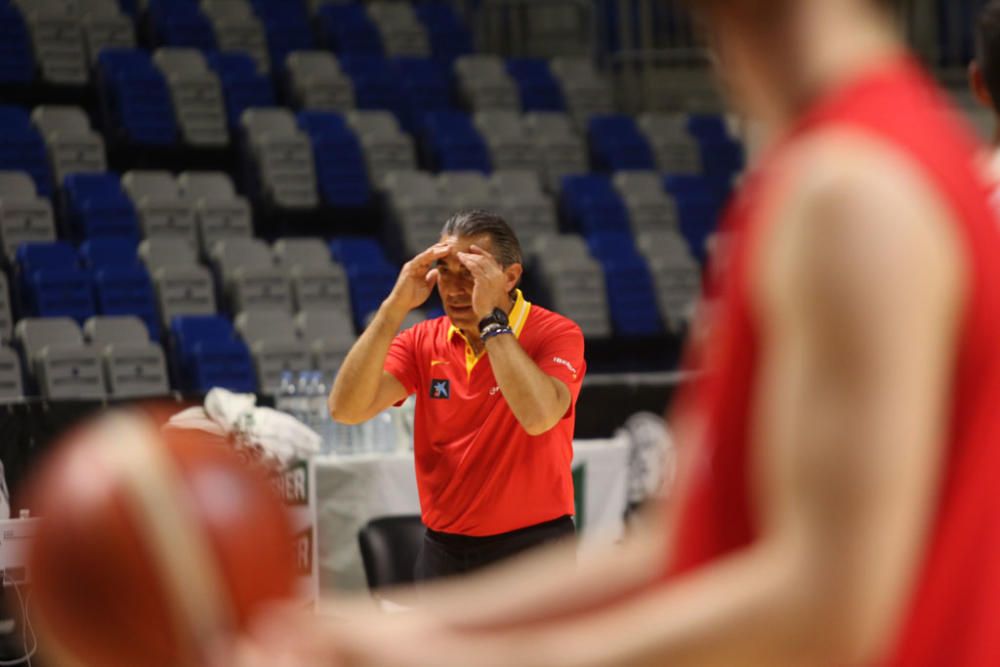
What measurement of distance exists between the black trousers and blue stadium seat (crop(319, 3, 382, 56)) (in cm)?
945

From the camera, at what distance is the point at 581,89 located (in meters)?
13.6

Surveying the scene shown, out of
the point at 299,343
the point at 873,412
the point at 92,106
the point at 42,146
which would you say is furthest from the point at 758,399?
the point at 92,106

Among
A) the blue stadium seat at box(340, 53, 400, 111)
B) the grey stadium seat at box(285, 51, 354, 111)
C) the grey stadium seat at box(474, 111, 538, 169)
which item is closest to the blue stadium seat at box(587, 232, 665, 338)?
the grey stadium seat at box(474, 111, 538, 169)

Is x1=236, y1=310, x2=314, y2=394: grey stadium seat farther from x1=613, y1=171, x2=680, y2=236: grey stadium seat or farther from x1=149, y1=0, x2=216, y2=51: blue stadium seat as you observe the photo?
x1=613, y1=171, x2=680, y2=236: grey stadium seat

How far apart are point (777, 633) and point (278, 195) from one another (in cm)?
1058

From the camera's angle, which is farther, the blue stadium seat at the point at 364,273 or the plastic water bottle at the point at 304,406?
the blue stadium seat at the point at 364,273

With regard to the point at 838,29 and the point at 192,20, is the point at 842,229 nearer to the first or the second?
the point at 838,29

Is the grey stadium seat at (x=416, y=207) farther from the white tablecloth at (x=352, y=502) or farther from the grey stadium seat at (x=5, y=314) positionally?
the white tablecloth at (x=352, y=502)

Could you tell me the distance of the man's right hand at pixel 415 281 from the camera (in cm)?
420

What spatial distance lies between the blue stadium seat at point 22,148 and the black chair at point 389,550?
559 cm

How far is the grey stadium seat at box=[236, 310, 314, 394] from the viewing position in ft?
30.6

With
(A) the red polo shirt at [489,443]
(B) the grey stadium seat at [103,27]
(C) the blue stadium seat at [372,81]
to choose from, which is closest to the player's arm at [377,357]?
(A) the red polo shirt at [489,443]

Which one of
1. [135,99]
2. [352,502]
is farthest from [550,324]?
[135,99]

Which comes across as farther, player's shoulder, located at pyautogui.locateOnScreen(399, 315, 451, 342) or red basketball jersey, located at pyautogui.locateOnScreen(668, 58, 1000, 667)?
player's shoulder, located at pyautogui.locateOnScreen(399, 315, 451, 342)
